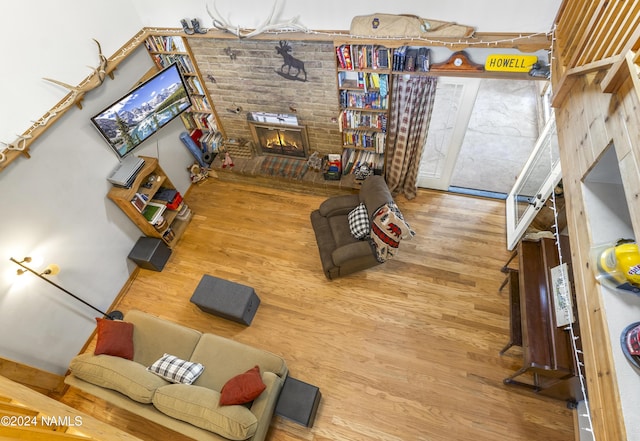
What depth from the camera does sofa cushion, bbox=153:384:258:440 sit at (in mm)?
2479

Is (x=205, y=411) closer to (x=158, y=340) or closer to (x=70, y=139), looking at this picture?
(x=158, y=340)

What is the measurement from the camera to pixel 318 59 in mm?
3732

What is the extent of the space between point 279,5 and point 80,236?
3.36 m

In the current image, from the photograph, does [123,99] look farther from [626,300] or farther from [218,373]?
[626,300]

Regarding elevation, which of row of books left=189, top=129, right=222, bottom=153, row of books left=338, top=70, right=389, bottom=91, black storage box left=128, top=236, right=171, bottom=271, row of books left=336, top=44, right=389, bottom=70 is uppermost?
row of books left=338, top=70, right=389, bottom=91

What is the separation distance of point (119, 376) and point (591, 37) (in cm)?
421

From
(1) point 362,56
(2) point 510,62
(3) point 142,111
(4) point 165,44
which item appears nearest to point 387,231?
(1) point 362,56

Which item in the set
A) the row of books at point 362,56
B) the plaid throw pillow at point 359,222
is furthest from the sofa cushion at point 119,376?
the row of books at point 362,56

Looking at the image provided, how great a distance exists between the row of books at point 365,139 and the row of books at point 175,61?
7.43ft

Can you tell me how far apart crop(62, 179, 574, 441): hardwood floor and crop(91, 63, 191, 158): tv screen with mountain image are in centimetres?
139

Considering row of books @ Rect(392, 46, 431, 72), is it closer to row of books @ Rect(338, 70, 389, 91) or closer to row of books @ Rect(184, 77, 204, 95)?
row of books @ Rect(338, 70, 389, 91)

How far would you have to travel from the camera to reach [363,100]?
4027 mm

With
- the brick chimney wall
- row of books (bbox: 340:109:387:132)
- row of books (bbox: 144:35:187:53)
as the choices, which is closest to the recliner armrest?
the brick chimney wall

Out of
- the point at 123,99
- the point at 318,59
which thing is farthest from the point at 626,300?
the point at 123,99
